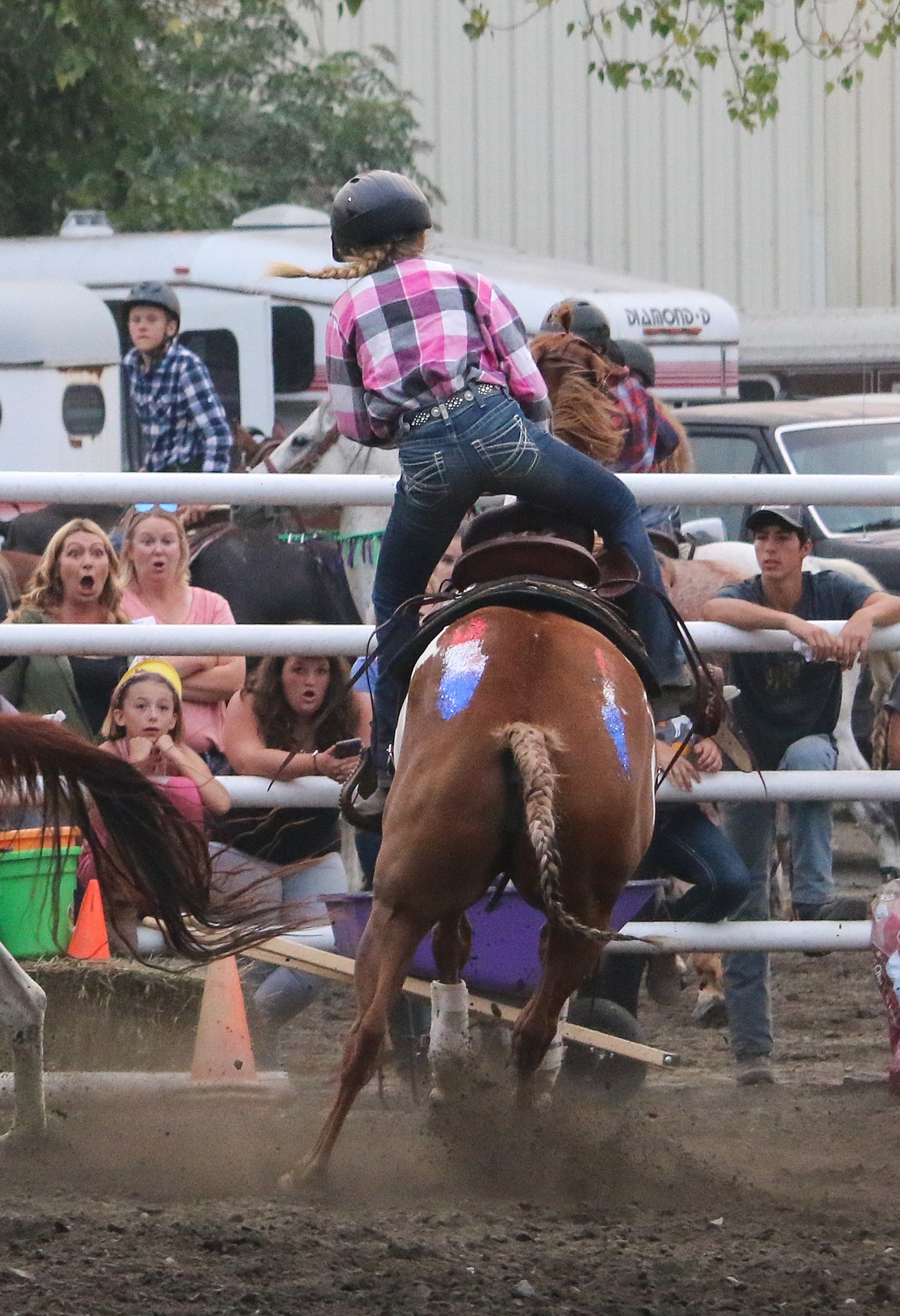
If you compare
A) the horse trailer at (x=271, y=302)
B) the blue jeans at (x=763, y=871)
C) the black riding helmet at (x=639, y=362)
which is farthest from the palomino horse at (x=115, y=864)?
the horse trailer at (x=271, y=302)

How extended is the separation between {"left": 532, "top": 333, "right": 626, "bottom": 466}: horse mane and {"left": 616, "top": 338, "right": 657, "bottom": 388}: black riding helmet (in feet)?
9.72

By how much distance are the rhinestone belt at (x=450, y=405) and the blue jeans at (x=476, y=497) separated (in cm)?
1

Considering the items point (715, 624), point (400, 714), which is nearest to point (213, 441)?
point (715, 624)

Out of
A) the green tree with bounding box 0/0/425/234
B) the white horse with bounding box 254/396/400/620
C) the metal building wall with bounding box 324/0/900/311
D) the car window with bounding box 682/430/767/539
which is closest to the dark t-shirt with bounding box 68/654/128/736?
the white horse with bounding box 254/396/400/620

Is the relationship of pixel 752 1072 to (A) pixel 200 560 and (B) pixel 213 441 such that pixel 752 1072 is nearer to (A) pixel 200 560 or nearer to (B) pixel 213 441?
(A) pixel 200 560

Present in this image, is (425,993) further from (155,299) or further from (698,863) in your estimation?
(155,299)

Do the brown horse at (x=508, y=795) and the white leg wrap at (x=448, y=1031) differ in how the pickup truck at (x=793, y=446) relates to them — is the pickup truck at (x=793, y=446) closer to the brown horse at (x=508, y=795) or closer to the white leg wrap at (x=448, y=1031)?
the white leg wrap at (x=448, y=1031)

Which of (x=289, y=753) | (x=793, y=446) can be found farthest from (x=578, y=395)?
(x=793, y=446)

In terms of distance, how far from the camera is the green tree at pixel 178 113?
15117 millimetres

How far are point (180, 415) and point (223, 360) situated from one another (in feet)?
12.2

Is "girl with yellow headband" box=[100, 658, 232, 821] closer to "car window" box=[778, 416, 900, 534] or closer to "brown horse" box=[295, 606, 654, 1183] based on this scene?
"brown horse" box=[295, 606, 654, 1183]

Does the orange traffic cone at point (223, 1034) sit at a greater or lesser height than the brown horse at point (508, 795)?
lesser

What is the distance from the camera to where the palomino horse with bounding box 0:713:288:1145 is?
4.48 metres

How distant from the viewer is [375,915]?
4.20 meters
